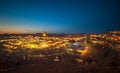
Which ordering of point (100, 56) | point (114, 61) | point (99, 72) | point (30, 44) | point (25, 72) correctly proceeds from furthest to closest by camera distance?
point (30, 44), point (100, 56), point (114, 61), point (25, 72), point (99, 72)

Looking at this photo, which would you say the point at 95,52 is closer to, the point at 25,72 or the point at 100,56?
the point at 100,56

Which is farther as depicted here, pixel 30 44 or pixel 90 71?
pixel 30 44

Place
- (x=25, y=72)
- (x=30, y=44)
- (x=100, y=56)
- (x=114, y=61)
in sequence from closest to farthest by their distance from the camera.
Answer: (x=25, y=72)
(x=114, y=61)
(x=100, y=56)
(x=30, y=44)

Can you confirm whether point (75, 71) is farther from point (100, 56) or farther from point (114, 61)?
point (100, 56)

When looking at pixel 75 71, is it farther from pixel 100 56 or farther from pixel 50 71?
pixel 100 56

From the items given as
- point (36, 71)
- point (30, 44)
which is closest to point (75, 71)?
point (36, 71)

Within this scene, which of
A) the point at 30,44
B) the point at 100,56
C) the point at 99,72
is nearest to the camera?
the point at 99,72

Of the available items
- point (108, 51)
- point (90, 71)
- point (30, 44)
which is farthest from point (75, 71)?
point (30, 44)

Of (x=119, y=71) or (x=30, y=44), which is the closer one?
(x=119, y=71)

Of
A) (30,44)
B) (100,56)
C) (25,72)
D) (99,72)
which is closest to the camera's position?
(99,72)
